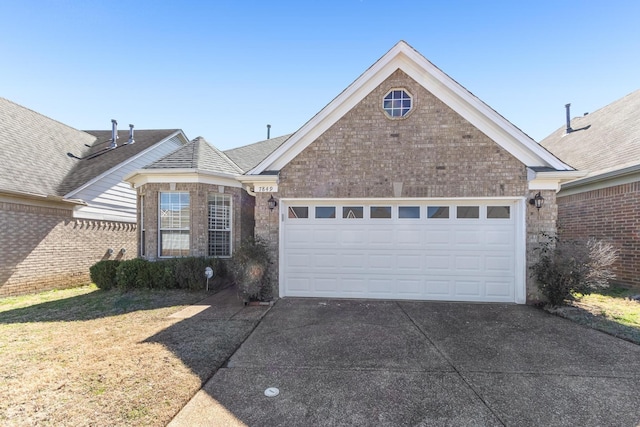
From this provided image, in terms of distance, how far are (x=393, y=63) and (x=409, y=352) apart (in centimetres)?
645

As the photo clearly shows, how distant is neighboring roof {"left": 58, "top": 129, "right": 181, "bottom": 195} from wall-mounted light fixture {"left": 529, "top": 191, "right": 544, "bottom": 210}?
541 inches

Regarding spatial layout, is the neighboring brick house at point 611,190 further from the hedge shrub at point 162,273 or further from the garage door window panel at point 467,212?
the hedge shrub at point 162,273

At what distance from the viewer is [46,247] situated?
9000mm

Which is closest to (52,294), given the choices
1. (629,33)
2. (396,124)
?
(396,124)

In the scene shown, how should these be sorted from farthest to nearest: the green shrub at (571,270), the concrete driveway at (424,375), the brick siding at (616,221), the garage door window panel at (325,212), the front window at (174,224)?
the front window at (174,224)
the brick siding at (616,221)
the garage door window panel at (325,212)
the green shrub at (571,270)
the concrete driveway at (424,375)

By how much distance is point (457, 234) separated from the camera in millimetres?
7070

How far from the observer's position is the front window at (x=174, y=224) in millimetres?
9211

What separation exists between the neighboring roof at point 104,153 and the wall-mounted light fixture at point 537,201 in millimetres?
13730

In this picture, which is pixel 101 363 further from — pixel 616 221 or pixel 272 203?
pixel 616 221

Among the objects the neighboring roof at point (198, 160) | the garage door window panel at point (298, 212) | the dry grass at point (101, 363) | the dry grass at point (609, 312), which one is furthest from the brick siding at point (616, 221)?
the neighboring roof at point (198, 160)

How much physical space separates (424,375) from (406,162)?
4881 millimetres

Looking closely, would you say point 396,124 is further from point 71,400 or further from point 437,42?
point 71,400

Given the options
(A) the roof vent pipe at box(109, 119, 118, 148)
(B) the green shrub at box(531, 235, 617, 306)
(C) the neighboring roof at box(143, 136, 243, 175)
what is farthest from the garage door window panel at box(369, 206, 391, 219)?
(A) the roof vent pipe at box(109, 119, 118, 148)

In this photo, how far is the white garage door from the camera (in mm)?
6980
